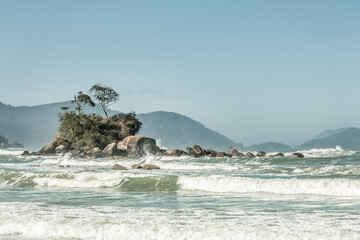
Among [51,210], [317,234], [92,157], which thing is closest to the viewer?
[317,234]

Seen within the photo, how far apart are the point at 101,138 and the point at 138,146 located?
9567mm

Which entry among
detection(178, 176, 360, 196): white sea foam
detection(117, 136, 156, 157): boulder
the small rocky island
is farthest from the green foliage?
detection(178, 176, 360, 196): white sea foam

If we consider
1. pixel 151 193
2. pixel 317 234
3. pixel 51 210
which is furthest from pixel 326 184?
pixel 51 210

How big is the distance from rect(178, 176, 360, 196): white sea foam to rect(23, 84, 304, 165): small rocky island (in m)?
39.0

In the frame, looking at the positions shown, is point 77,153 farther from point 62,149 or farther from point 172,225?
point 172,225

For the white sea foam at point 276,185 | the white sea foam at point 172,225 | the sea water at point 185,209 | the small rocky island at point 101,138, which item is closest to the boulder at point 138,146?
the small rocky island at point 101,138

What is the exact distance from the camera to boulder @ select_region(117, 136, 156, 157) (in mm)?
65562

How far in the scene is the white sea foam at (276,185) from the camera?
19.5 meters

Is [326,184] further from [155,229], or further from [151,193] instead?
[155,229]

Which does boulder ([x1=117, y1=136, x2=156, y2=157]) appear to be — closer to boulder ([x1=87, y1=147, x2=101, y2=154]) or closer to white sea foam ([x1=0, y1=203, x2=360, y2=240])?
boulder ([x1=87, y1=147, x2=101, y2=154])

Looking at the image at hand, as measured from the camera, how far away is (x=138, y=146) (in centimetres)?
6581

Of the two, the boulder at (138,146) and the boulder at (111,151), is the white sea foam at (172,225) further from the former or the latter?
the boulder at (138,146)

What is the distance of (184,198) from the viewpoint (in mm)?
19078

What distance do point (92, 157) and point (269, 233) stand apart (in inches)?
2213
